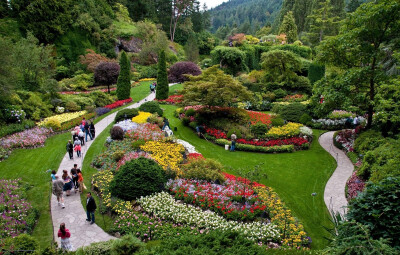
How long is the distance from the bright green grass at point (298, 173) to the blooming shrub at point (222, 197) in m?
1.66

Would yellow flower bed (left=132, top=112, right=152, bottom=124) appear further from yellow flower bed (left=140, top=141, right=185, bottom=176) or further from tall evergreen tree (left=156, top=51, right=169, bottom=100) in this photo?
tall evergreen tree (left=156, top=51, right=169, bottom=100)

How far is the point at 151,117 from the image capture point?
19734mm

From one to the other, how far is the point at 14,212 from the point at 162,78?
63.4 feet

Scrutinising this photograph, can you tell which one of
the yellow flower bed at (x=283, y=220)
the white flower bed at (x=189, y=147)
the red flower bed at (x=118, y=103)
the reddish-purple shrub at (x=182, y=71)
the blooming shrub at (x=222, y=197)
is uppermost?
the reddish-purple shrub at (x=182, y=71)

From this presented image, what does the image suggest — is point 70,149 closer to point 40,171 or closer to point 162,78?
point 40,171

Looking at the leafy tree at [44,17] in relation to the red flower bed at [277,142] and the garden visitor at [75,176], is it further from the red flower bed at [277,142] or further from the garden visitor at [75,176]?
the red flower bed at [277,142]

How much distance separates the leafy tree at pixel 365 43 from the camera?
46.7 feet

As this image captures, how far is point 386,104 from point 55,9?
40.9m

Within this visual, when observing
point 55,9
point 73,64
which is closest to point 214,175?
point 73,64

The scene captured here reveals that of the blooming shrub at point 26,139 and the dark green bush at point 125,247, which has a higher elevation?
the dark green bush at point 125,247

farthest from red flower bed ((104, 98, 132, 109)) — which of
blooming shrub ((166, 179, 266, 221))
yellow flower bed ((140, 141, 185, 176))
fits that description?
blooming shrub ((166, 179, 266, 221))

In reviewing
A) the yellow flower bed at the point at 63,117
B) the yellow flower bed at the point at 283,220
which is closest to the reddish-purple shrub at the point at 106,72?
the yellow flower bed at the point at 63,117

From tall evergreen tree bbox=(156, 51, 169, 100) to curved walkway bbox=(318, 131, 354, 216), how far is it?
15.3 m

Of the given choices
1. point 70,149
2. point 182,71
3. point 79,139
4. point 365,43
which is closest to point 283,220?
point 70,149
